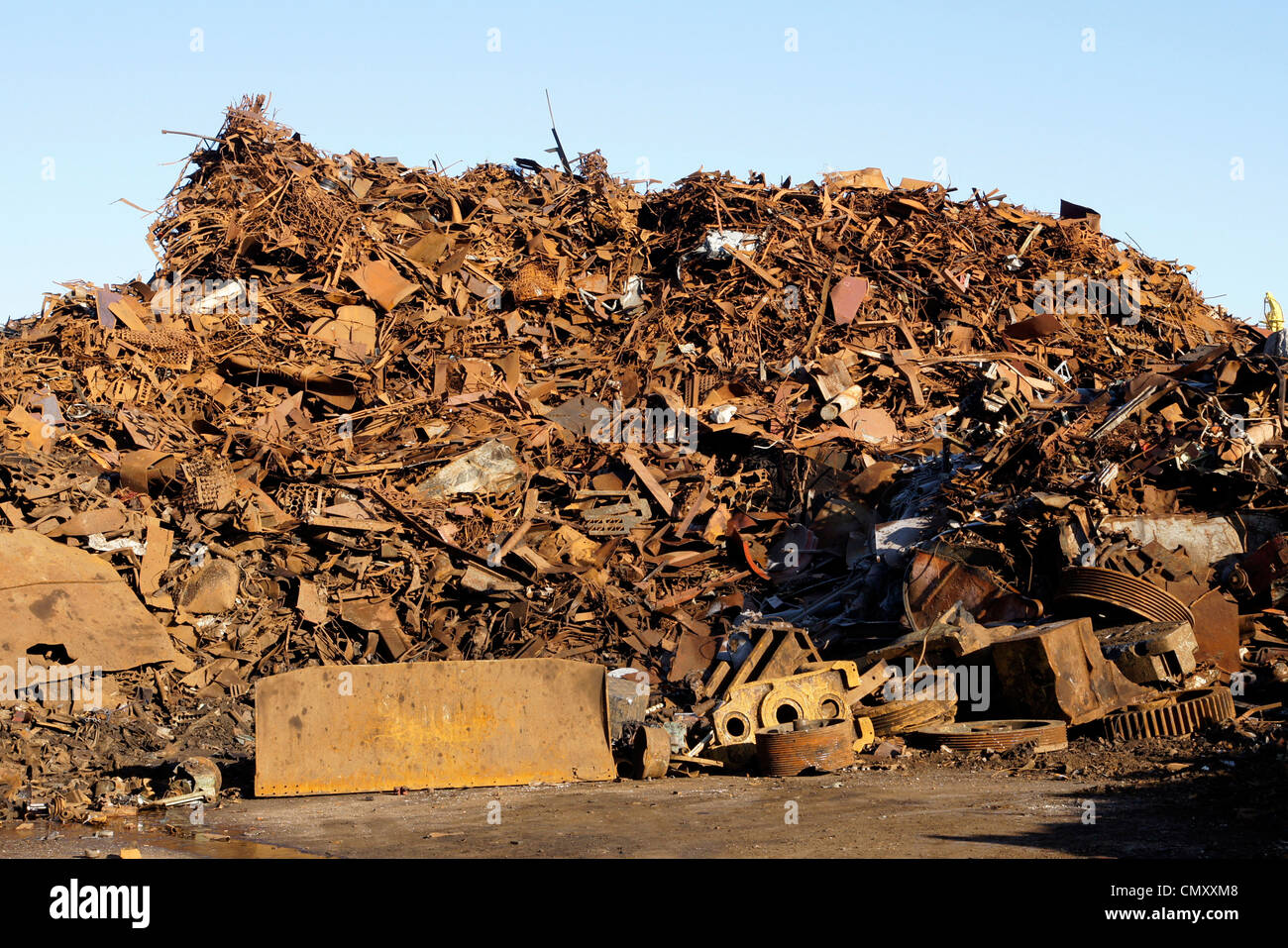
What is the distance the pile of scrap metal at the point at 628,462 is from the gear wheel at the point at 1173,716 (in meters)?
0.18

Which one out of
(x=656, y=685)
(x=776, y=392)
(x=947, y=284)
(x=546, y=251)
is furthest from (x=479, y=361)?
(x=947, y=284)

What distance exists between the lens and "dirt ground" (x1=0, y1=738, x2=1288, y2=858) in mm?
5301

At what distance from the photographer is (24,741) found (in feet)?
26.2

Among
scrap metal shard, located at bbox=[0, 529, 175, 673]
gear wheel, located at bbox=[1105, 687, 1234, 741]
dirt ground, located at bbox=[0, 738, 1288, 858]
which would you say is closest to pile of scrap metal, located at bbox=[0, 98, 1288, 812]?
scrap metal shard, located at bbox=[0, 529, 175, 673]

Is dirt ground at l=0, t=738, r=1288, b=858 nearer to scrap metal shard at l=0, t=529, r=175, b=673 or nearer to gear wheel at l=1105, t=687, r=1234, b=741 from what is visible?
gear wheel at l=1105, t=687, r=1234, b=741

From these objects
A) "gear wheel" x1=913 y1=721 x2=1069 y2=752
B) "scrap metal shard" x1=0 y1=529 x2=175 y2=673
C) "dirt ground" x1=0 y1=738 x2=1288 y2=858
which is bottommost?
"dirt ground" x1=0 y1=738 x2=1288 y2=858

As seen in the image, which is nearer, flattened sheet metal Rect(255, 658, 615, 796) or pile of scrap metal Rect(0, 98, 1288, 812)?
flattened sheet metal Rect(255, 658, 615, 796)

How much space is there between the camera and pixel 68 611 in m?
9.20

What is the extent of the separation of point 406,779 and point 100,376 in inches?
315

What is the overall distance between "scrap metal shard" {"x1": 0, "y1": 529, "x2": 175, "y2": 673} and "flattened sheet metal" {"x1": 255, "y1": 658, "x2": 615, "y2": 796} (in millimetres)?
2600

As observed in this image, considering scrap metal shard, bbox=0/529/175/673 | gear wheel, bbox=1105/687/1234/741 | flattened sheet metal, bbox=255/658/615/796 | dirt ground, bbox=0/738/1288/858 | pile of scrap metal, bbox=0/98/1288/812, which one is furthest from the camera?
scrap metal shard, bbox=0/529/175/673

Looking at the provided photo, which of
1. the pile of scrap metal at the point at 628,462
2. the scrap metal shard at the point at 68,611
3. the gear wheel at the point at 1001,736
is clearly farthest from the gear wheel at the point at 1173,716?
the scrap metal shard at the point at 68,611

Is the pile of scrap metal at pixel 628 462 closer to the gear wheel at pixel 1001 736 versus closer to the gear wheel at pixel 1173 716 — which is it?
the gear wheel at pixel 1001 736

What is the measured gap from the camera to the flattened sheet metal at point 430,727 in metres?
7.42
